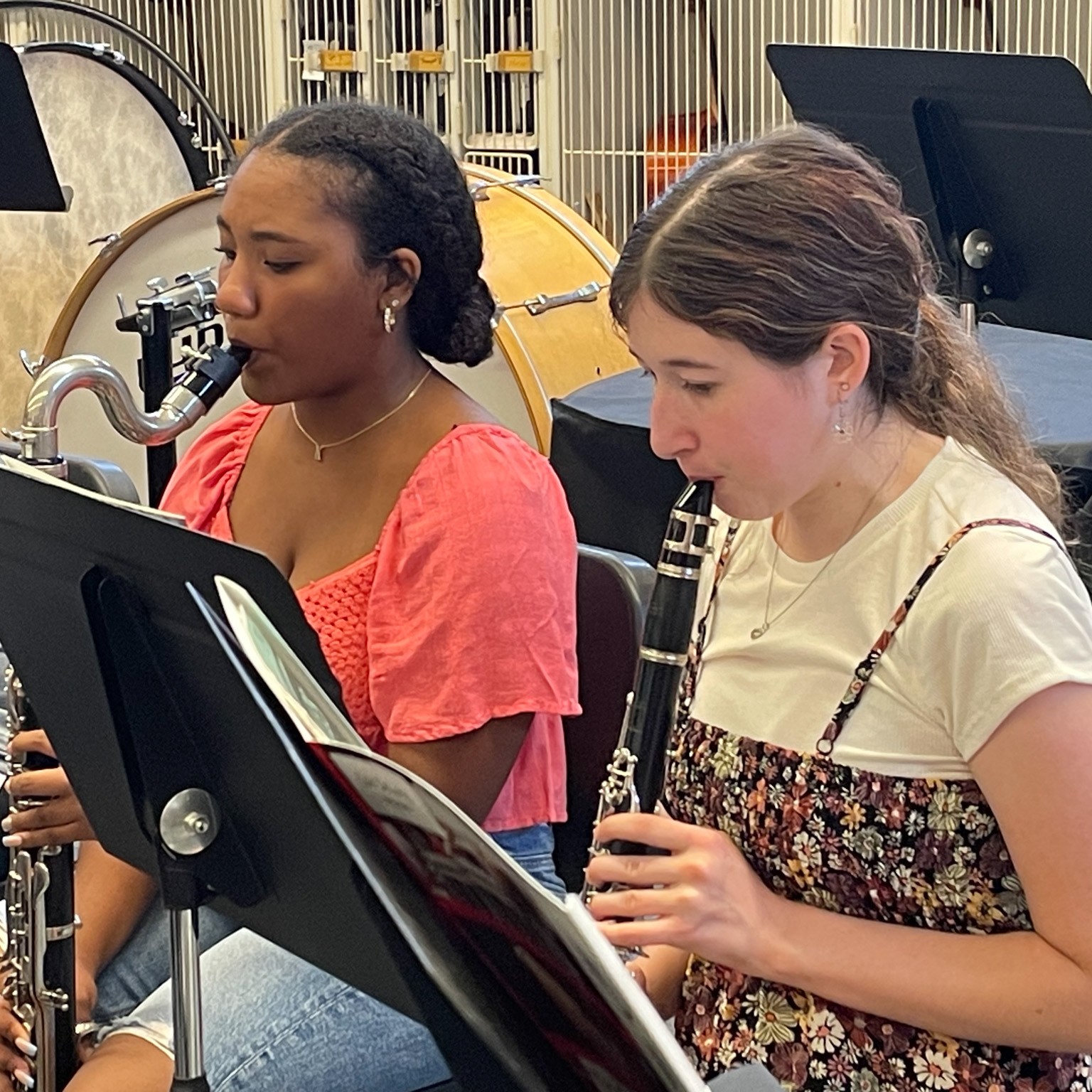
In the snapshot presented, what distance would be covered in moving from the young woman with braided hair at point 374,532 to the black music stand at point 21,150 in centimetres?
136

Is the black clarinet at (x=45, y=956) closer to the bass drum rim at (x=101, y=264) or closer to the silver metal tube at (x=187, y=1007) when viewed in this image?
the silver metal tube at (x=187, y=1007)

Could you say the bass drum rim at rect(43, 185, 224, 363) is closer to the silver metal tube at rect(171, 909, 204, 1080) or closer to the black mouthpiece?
the black mouthpiece

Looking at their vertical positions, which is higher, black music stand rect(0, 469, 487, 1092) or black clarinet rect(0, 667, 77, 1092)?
black music stand rect(0, 469, 487, 1092)

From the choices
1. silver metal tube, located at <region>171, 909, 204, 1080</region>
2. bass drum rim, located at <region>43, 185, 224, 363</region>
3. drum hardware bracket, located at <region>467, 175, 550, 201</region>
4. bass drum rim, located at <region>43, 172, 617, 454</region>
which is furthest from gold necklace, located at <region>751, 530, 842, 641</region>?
bass drum rim, located at <region>43, 185, 224, 363</region>

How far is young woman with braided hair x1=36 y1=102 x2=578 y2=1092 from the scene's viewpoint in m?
1.26

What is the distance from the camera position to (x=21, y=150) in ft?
8.80

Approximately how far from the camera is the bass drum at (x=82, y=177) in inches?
144

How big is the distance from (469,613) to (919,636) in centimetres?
43

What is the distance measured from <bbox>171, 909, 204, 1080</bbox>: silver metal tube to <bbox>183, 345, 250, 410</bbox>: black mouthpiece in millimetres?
619

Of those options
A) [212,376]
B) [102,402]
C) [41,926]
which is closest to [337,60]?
[212,376]

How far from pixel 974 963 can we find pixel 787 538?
0.99 feet

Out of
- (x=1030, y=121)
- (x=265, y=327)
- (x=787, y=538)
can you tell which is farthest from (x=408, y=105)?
(x=787, y=538)

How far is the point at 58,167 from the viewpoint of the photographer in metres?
3.70

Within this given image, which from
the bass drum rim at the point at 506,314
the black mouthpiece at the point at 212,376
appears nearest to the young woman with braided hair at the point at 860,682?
the black mouthpiece at the point at 212,376
